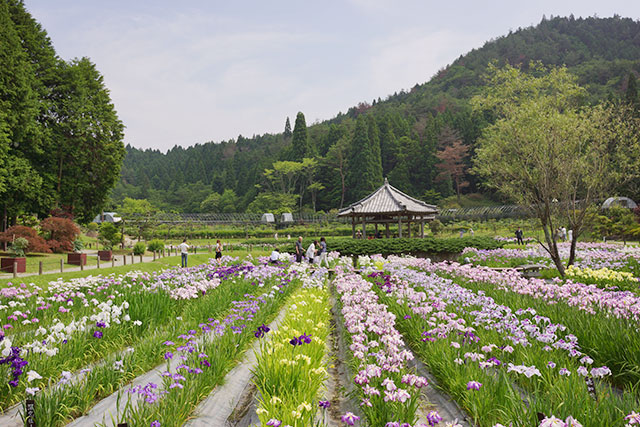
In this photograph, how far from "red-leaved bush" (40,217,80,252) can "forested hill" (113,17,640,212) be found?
37730 millimetres

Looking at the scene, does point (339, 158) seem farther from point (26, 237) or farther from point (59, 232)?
point (26, 237)

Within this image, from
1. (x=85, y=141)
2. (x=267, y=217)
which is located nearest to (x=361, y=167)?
(x=267, y=217)

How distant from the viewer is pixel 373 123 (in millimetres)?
66812

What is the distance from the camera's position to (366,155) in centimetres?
6206

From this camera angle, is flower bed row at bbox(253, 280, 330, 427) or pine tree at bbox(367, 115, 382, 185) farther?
pine tree at bbox(367, 115, 382, 185)

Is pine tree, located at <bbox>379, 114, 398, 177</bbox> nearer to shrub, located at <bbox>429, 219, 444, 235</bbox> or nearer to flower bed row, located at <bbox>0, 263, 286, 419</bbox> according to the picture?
shrub, located at <bbox>429, 219, 444, 235</bbox>

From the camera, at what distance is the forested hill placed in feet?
213

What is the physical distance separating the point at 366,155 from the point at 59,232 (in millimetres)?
47337

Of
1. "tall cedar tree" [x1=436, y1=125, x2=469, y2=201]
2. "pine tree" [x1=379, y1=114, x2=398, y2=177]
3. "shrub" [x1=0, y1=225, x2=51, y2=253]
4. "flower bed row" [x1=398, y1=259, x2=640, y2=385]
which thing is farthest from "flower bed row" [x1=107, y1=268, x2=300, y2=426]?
"pine tree" [x1=379, y1=114, x2=398, y2=177]

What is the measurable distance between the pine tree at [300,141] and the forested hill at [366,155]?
196 mm

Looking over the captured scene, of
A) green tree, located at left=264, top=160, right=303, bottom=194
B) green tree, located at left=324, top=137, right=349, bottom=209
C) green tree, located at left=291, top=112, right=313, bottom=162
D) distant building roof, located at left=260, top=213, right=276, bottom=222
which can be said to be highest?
green tree, located at left=291, top=112, right=313, bottom=162

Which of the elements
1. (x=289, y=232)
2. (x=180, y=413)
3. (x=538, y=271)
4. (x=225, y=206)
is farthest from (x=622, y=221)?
(x=225, y=206)

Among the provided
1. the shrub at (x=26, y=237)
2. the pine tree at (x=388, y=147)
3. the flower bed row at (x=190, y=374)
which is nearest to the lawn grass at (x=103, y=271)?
the shrub at (x=26, y=237)

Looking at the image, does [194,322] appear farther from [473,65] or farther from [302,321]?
[473,65]
